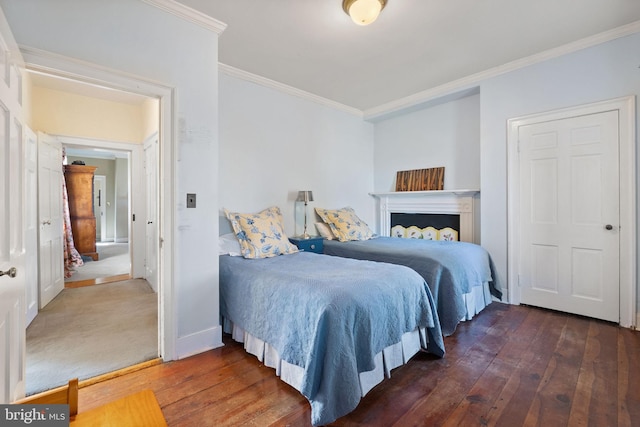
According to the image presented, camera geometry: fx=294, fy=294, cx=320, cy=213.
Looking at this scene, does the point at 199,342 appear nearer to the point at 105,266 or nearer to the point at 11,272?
the point at 11,272

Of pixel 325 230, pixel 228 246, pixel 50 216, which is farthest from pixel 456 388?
pixel 50 216

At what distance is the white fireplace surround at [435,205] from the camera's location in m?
3.77

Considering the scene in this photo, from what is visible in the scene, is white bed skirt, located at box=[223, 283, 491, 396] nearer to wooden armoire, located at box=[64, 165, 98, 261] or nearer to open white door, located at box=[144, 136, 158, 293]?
open white door, located at box=[144, 136, 158, 293]

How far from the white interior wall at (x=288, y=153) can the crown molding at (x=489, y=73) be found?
0.52 meters

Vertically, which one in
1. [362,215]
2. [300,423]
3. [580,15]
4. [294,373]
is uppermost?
[580,15]

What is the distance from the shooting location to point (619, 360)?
2.07 metres

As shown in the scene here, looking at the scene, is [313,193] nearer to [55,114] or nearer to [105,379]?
[105,379]

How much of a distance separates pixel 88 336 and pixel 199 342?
1.05 meters

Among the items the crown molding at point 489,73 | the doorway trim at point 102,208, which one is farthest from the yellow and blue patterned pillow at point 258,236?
the doorway trim at point 102,208

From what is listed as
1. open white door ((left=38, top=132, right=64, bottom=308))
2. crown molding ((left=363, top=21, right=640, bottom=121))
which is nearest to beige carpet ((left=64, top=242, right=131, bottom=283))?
open white door ((left=38, top=132, right=64, bottom=308))

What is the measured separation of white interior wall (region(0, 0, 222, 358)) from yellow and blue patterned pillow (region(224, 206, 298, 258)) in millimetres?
438

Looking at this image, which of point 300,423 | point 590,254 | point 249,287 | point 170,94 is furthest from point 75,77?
point 590,254

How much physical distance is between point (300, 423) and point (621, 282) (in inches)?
Answer: 120

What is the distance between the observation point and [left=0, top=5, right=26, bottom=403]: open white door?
1.25 meters
